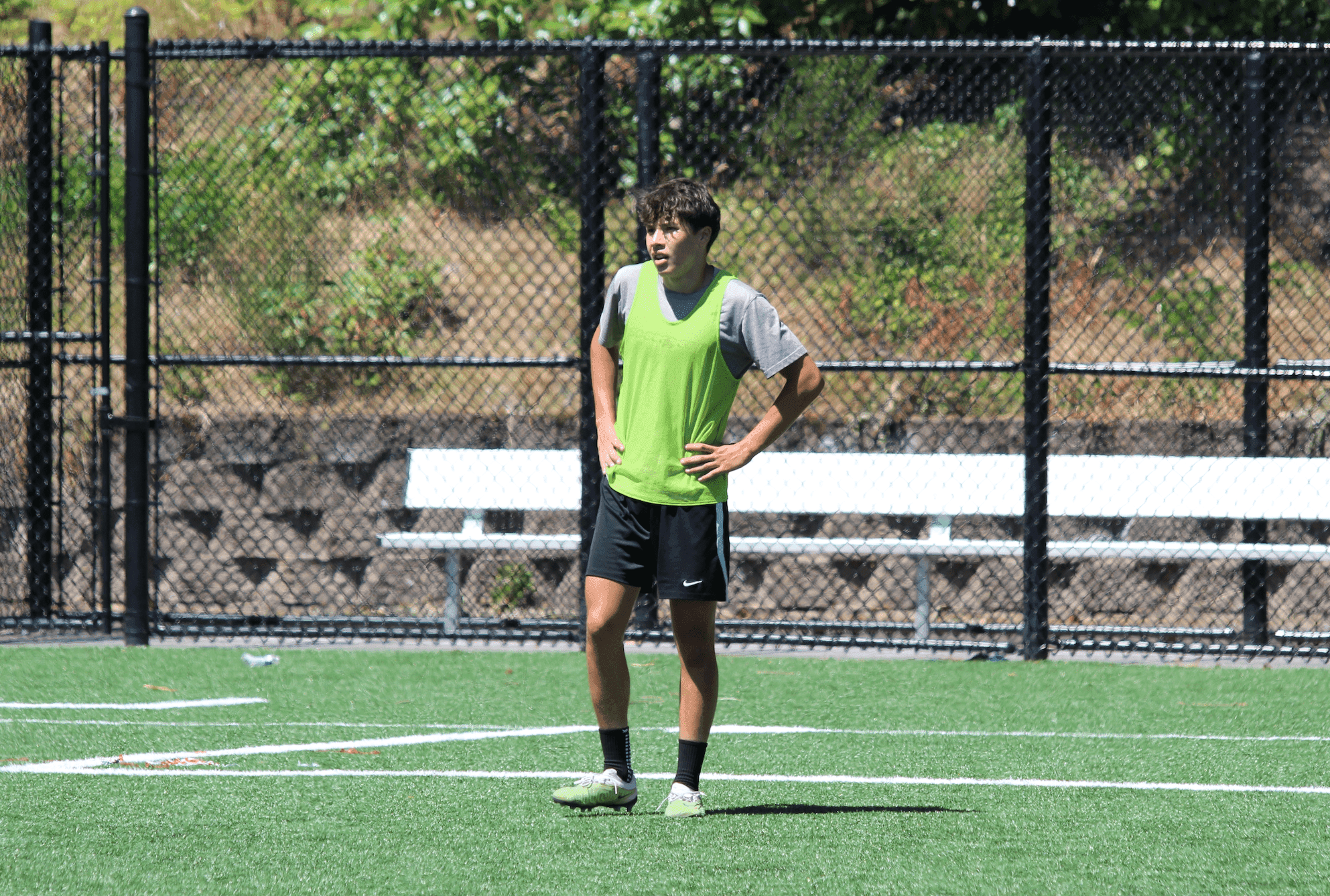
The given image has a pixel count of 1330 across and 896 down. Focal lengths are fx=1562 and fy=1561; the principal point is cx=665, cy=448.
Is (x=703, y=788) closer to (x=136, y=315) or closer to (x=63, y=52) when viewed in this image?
(x=136, y=315)

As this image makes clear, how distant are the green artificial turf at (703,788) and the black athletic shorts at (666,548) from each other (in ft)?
2.01

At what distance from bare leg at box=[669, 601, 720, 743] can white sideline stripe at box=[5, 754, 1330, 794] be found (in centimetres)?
57

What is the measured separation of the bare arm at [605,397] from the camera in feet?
13.7

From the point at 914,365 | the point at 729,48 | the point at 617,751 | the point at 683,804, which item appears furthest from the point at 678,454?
the point at 729,48

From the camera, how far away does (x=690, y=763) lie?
13.6 ft

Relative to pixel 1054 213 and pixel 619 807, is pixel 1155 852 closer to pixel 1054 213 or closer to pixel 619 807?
pixel 619 807

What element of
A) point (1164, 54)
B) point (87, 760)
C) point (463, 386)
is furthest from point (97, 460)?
point (1164, 54)

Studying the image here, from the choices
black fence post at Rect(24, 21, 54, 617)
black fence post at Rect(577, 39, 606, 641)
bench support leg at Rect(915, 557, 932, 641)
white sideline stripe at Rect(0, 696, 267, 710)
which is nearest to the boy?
white sideline stripe at Rect(0, 696, 267, 710)

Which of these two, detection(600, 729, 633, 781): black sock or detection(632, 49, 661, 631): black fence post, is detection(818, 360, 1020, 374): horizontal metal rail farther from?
detection(600, 729, 633, 781): black sock

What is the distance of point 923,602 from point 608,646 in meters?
3.99

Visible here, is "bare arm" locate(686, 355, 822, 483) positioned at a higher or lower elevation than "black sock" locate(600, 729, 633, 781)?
higher

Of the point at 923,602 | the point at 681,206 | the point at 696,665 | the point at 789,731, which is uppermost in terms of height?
the point at 681,206

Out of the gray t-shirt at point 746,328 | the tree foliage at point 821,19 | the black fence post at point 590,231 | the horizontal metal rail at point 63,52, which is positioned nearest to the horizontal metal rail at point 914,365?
the black fence post at point 590,231

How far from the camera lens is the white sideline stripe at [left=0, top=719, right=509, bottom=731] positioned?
18.2 feet
